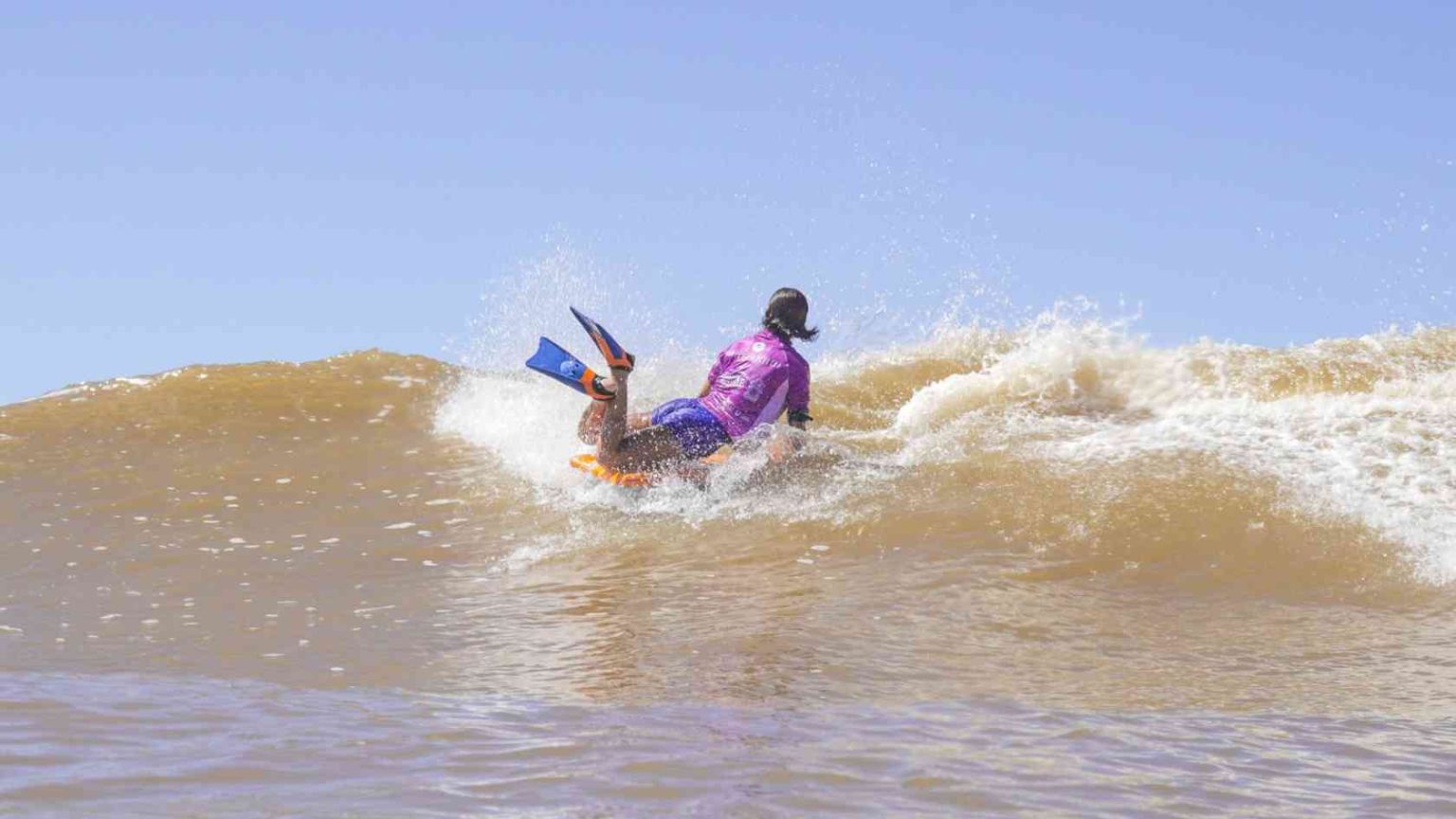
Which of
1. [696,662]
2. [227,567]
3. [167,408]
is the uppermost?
[167,408]

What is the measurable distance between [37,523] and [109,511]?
0.41 metres

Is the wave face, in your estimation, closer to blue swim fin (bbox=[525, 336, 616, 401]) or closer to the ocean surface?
the ocean surface

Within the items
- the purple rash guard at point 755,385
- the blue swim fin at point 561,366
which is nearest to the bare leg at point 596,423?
the purple rash guard at point 755,385

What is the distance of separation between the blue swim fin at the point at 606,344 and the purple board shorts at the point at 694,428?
0.66m

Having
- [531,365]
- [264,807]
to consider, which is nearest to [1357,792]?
[264,807]

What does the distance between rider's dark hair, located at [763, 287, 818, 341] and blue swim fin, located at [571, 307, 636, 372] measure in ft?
4.01

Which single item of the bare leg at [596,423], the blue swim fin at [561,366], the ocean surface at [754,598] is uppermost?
the blue swim fin at [561,366]

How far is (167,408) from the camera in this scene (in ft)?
36.8

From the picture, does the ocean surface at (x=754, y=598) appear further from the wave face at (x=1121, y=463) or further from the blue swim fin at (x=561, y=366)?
the blue swim fin at (x=561, y=366)

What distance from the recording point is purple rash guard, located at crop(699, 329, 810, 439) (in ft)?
27.9

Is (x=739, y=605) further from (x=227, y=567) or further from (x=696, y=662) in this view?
(x=227, y=567)

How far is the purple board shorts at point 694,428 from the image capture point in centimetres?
845

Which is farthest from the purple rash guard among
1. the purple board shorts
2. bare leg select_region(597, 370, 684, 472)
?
bare leg select_region(597, 370, 684, 472)

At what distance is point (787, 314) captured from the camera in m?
8.73
